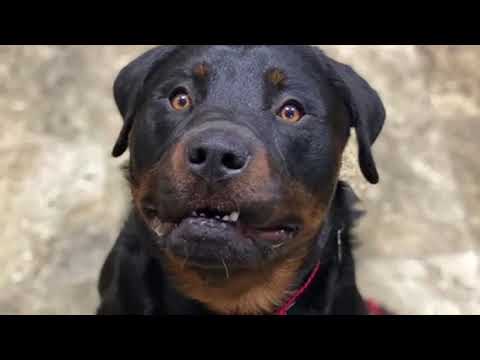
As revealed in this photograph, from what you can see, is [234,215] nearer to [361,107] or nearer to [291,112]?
[291,112]

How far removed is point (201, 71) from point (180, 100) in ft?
0.43

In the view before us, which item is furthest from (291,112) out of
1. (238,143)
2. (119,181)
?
(119,181)

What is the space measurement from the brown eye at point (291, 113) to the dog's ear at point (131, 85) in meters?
0.54

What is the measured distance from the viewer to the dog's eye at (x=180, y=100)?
2678 millimetres

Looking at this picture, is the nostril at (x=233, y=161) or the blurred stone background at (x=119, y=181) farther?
the blurred stone background at (x=119, y=181)

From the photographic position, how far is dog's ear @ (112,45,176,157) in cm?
→ 287

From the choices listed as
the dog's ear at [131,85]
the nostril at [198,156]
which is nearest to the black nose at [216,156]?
the nostril at [198,156]

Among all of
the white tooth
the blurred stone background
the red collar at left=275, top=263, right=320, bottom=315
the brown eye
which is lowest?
the blurred stone background

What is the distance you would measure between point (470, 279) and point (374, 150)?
0.95m

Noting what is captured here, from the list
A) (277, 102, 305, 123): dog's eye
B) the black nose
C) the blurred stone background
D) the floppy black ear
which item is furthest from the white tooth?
the blurred stone background

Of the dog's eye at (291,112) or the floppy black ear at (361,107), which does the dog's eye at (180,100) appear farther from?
the floppy black ear at (361,107)

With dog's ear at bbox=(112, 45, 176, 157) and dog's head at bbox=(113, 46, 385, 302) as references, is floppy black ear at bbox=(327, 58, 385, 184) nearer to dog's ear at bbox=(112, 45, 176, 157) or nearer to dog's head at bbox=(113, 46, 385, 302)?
dog's head at bbox=(113, 46, 385, 302)
